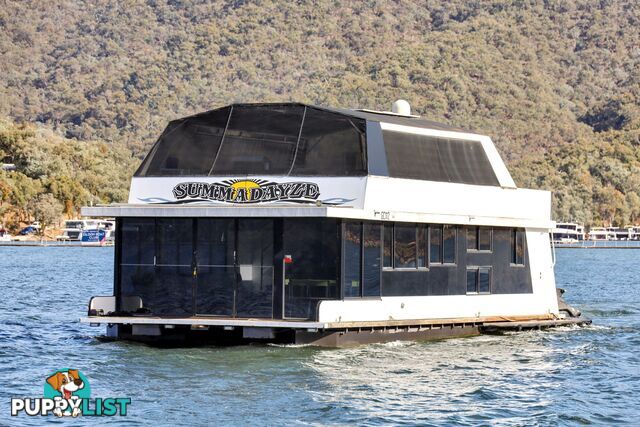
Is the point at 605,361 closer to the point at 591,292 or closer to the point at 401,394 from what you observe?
the point at 401,394

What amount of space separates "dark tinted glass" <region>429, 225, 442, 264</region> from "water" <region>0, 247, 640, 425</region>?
199 cm

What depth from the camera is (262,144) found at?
28.1 metres

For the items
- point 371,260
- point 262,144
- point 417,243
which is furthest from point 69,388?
point 417,243

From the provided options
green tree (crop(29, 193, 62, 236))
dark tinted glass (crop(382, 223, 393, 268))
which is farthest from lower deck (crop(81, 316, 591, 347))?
green tree (crop(29, 193, 62, 236))

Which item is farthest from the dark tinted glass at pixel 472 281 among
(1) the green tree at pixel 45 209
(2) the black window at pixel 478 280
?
(1) the green tree at pixel 45 209

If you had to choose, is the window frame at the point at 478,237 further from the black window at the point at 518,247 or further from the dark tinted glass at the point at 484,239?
the black window at the point at 518,247

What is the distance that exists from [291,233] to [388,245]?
2.47 m

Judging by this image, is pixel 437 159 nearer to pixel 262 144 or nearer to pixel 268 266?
pixel 262 144

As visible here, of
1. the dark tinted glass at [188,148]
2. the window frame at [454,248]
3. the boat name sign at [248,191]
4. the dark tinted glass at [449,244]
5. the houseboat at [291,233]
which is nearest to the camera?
the houseboat at [291,233]

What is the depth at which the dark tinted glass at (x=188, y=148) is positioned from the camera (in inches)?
1121

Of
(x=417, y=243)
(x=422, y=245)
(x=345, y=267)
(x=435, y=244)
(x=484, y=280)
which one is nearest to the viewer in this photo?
(x=345, y=267)

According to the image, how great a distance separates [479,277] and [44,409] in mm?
13042

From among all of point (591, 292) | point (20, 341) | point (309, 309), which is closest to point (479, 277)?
point (309, 309)

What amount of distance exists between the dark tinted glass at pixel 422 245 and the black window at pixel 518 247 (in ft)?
13.5
